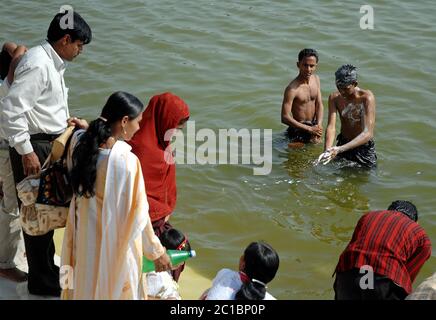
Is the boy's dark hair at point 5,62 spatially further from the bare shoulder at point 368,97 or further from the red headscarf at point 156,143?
the bare shoulder at point 368,97

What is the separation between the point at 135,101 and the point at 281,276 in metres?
2.80

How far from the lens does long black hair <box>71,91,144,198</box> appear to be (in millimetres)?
3828

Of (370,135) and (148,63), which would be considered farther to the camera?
(148,63)

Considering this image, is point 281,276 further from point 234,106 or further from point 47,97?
point 234,106

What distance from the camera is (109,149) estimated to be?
3.86 m

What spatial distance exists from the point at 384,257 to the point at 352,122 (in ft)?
10.3

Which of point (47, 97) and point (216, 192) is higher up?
point (47, 97)

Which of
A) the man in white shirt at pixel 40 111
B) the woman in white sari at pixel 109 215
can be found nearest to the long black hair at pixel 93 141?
the woman in white sari at pixel 109 215

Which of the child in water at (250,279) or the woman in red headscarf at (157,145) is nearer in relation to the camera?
the child in water at (250,279)

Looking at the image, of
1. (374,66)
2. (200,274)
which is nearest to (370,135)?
(200,274)

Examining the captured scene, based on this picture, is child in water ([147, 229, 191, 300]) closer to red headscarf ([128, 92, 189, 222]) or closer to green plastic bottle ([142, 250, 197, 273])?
green plastic bottle ([142, 250, 197, 273])

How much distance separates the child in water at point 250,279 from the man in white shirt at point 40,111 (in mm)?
1327

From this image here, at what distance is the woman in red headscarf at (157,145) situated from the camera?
4.96 m

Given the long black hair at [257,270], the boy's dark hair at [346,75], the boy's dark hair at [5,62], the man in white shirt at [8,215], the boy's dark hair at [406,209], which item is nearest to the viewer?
the long black hair at [257,270]
